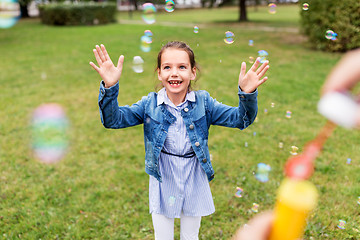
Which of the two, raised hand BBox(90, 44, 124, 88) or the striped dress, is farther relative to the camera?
the striped dress

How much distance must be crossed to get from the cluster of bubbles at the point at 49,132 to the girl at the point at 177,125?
8.78 ft

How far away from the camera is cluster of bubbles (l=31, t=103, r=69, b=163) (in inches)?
177

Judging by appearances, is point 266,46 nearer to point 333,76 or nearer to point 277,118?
point 277,118

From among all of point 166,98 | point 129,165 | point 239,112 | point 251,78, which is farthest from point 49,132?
point 251,78

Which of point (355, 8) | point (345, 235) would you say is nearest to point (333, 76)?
point (345, 235)

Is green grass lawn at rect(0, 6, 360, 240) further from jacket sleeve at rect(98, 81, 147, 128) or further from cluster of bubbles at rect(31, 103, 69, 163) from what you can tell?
jacket sleeve at rect(98, 81, 147, 128)

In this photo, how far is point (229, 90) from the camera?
674 centimetres

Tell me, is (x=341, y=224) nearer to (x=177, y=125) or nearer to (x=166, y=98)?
(x=177, y=125)

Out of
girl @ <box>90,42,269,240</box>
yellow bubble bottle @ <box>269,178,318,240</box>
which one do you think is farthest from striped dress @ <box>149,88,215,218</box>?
yellow bubble bottle @ <box>269,178,318,240</box>

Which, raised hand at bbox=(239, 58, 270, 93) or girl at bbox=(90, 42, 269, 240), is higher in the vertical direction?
raised hand at bbox=(239, 58, 270, 93)

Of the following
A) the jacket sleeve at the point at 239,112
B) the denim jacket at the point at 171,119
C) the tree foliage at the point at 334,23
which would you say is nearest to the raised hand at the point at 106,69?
the denim jacket at the point at 171,119

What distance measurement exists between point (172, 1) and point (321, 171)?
2.69 meters

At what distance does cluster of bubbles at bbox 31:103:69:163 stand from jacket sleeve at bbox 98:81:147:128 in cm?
266

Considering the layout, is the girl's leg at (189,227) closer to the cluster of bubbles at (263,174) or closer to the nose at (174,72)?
the cluster of bubbles at (263,174)
